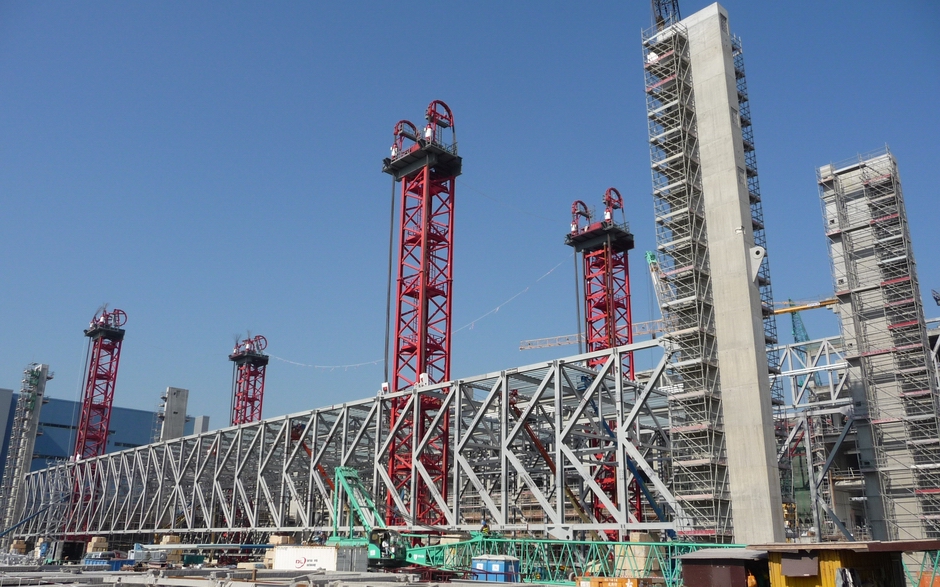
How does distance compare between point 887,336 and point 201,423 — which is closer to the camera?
point 887,336

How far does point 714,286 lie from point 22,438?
4289 inches

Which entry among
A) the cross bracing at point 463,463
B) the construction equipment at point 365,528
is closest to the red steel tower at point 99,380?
the cross bracing at point 463,463

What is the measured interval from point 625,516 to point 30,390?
104 m

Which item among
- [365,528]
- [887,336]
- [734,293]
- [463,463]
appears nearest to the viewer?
[734,293]

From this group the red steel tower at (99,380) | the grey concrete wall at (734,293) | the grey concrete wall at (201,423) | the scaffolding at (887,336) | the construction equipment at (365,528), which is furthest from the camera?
the grey concrete wall at (201,423)

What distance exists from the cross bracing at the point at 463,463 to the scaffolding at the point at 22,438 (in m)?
2.43

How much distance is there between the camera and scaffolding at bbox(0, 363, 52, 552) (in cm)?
11750

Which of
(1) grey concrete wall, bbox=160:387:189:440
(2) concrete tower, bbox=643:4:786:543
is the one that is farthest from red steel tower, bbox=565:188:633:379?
(1) grey concrete wall, bbox=160:387:189:440

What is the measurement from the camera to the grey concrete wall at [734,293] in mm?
42031

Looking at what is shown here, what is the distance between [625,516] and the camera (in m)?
44.1

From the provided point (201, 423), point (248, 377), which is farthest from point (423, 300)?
point (201, 423)

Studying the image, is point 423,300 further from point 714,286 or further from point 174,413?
point 174,413

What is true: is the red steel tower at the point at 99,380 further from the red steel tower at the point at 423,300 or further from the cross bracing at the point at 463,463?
the red steel tower at the point at 423,300

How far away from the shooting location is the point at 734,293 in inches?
1804
